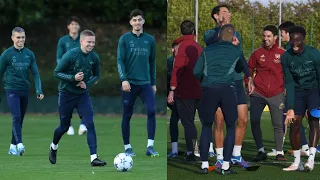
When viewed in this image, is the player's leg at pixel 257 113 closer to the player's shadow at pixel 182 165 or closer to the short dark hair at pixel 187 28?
the player's shadow at pixel 182 165

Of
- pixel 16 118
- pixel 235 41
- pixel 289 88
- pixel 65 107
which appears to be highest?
pixel 235 41

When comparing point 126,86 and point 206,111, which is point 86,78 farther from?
point 206,111

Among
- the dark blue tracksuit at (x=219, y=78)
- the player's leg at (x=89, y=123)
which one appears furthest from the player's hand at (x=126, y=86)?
the dark blue tracksuit at (x=219, y=78)

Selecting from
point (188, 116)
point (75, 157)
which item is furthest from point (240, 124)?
point (75, 157)

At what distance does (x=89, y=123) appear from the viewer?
498 inches

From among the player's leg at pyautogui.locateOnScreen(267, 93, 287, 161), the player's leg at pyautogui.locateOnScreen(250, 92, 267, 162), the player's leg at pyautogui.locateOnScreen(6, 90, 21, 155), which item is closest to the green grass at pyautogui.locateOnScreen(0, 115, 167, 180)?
the player's leg at pyautogui.locateOnScreen(6, 90, 21, 155)

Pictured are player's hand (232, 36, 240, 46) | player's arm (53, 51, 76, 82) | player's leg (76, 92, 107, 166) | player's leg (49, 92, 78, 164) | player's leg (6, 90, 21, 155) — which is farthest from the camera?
player's leg (6, 90, 21, 155)

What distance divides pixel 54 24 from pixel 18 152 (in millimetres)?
21198

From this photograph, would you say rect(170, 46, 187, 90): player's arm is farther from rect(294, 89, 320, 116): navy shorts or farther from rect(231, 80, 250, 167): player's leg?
rect(294, 89, 320, 116): navy shorts

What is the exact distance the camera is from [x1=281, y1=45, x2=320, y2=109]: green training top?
12.1 m

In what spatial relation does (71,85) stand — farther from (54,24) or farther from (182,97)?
(54,24)

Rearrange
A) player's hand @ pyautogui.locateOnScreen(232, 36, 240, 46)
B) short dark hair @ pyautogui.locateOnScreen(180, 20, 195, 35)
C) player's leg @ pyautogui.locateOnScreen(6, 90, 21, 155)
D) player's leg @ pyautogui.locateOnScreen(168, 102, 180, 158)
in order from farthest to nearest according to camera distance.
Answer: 1. player's leg @ pyautogui.locateOnScreen(6, 90, 21, 155)
2. player's leg @ pyautogui.locateOnScreen(168, 102, 180, 158)
3. short dark hair @ pyautogui.locateOnScreen(180, 20, 195, 35)
4. player's hand @ pyautogui.locateOnScreen(232, 36, 240, 46)

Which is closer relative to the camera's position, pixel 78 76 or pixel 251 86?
pixel 251 86

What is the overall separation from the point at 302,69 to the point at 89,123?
2.74 m
